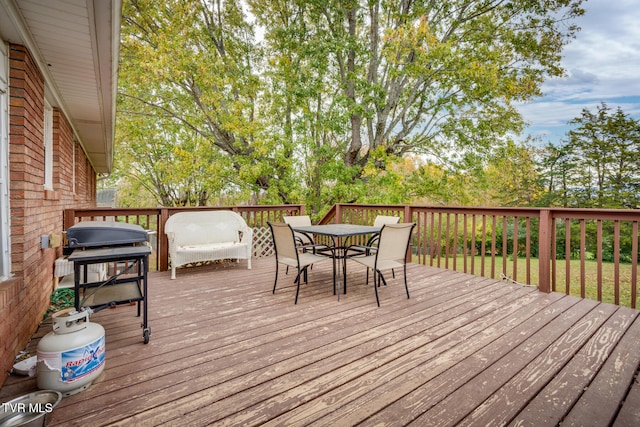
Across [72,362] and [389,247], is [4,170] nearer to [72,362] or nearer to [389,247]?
[72,362]

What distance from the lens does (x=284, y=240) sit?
3.63 meters

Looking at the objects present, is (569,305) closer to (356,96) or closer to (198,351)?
(198,351)

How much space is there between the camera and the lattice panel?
247 inches

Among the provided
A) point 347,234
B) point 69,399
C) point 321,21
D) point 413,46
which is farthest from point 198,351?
point 321,21

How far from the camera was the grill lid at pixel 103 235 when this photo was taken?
8.04 feet

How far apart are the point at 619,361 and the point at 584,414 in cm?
84

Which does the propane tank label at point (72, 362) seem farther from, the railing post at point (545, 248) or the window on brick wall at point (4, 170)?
the railing post at point (545, 248)

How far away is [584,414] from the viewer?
1.59m

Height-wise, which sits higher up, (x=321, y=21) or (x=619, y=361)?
(x=321, y=21)

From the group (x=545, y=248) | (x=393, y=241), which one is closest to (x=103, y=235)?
(x=393, y=241)

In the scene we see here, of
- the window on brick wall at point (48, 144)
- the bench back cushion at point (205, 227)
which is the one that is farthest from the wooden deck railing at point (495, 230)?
the window on brick wall at point (48, 144)

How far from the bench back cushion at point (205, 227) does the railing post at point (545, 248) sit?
13.5 feet

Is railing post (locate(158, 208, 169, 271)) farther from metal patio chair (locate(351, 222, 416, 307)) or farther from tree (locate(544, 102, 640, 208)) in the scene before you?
tree (locate(544, 102, 640, 208))

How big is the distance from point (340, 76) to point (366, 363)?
29.4ft
